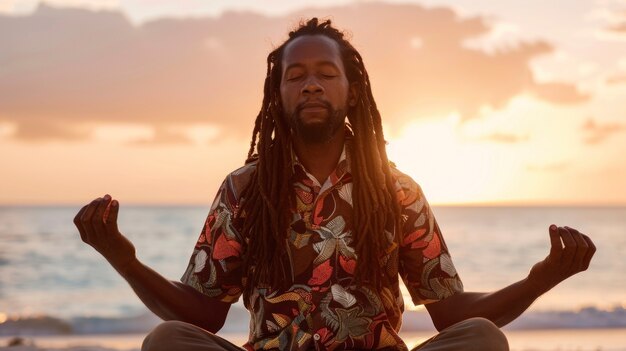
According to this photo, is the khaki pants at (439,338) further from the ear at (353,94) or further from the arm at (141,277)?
the ear at (353,94)

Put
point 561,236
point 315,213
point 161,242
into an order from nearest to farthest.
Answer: point 561,236
point 315,213
point 161,242

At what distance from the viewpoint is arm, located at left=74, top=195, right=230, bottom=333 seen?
3.21m

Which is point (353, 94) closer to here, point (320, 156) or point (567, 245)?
point (320, 156)

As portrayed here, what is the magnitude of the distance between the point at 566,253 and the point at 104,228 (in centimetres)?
165

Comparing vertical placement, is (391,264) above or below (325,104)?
below

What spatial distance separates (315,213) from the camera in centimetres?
383

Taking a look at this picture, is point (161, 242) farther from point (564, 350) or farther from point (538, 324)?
point (564, 350)

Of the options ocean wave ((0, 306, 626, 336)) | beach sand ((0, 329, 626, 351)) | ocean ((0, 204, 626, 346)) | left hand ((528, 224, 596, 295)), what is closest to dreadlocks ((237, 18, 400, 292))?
left hand ((528, 224, 596, 295))

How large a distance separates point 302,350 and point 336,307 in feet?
0.71

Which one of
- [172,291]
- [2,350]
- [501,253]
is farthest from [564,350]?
[501,253]

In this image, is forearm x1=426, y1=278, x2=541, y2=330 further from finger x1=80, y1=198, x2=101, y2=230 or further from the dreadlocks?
finger x1=80, y1=198, x2=101, y2=230

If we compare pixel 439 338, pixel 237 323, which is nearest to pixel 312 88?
pixel 439 338

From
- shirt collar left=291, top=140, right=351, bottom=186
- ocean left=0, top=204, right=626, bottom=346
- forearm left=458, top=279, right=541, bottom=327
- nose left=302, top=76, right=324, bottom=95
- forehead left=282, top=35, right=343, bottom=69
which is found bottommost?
forearm left=458, top=279, right=541, bottom=327

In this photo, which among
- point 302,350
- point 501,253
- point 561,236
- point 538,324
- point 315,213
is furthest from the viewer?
point 501,253
